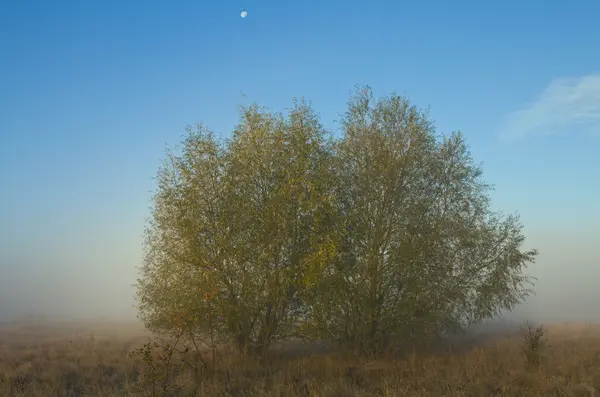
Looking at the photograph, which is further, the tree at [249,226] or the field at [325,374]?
the tree at [249,226]

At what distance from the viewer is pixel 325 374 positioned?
2389 centimetres

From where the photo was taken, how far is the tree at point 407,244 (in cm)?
2777

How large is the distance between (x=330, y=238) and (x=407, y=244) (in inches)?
172

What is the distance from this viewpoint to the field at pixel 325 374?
65.1 feet

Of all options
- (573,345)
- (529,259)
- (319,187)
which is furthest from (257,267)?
(573,345)

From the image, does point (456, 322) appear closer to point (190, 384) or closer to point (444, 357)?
point (444, 357)

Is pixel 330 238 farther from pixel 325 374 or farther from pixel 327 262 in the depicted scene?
pixel 325 374

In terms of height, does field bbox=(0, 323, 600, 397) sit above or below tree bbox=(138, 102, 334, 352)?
below

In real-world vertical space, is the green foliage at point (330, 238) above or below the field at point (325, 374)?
above

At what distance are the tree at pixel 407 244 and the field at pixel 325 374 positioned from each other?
2174 mm

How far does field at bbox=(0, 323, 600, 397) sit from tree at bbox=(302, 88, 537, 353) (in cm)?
217

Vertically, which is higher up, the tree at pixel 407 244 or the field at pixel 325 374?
the tree at pixel 407 244

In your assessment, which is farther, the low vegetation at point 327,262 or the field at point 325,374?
the low vegetation at point 327,262

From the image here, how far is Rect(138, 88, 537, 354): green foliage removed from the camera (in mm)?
26031
